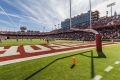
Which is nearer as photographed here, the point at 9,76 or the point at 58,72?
the point at 9,76

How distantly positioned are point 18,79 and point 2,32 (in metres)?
96.6

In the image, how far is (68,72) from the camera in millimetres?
6965

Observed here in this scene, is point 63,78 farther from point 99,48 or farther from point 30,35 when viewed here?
point 30,35

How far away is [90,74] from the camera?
665 centimetres

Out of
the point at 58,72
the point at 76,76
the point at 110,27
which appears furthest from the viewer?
the point at 110,27

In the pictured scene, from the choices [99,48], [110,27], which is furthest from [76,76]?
[110,27]

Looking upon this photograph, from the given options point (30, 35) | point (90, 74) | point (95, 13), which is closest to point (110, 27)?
point (90, 74)

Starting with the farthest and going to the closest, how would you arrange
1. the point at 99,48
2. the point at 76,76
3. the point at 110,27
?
1. the point at 110,27
2. the point at 99,48
3. the point at 76,76

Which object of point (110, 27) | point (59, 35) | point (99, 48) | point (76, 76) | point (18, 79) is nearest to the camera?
point (18, 79)

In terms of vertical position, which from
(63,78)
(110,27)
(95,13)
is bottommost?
(63,78)

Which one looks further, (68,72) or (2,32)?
(2,32)

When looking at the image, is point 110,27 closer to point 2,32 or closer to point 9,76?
point 9,76

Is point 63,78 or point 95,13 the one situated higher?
point 95,13

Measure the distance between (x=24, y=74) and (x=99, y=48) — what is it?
8.07 m
